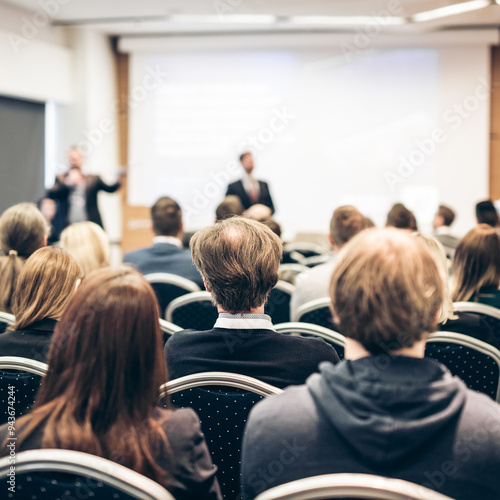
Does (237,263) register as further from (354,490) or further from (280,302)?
(280,302)

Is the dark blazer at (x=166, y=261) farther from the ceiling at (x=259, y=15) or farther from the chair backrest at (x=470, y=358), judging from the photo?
the ceiling at (x=259, y=15)

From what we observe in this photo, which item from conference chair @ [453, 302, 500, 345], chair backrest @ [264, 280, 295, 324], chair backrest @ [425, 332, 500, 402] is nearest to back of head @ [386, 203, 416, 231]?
chair backrest @ [264, 280, 295, 324]

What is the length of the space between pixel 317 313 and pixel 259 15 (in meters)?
5.72

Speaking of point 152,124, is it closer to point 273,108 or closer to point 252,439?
point 273,108

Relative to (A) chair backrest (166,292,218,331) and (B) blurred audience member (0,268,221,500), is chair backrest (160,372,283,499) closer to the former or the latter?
(B) blurred audience member (0,268,221,500)

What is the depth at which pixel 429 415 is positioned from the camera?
95 cm

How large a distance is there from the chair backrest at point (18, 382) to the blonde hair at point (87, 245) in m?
1.49

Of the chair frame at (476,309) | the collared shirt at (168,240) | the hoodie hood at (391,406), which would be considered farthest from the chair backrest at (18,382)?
the collared shirt at (168,240)

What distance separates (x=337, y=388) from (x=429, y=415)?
0.47 feet

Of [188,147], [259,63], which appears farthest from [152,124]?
[259,63]

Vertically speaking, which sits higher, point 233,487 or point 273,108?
point 273,108

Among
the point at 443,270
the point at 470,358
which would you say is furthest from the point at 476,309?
the point at 470,358

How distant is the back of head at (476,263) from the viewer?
254 centimetres

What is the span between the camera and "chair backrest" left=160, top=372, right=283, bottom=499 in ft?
4.29
